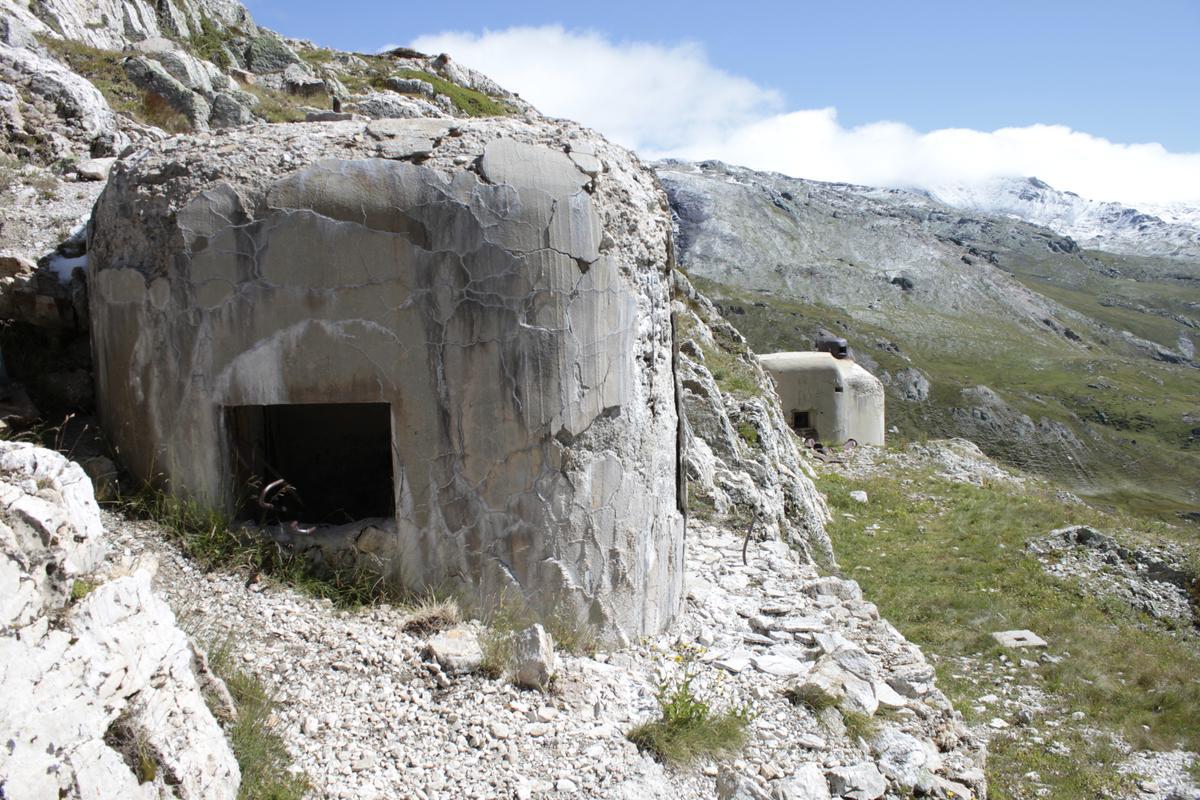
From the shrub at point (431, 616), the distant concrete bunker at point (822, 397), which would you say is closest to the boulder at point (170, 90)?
the shrub at point (431, 616)

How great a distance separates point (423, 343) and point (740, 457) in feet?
22.0

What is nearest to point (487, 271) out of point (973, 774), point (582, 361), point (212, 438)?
point (582, 361)

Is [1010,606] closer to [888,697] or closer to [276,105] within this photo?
[888,697]

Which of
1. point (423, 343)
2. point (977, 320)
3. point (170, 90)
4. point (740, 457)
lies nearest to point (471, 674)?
point (423, 343)

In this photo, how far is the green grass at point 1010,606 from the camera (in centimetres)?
776

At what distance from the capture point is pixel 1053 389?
6844 centimetres

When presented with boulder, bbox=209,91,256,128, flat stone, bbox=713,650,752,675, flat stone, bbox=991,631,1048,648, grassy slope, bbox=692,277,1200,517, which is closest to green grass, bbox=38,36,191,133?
boulder, bbox=209,91,256,128

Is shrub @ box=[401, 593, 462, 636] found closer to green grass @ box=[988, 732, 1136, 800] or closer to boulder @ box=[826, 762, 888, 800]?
boulder @ box=[826, 762, 888, 800]

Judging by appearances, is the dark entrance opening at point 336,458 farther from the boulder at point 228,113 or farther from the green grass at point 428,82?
the green grass at point 428,82

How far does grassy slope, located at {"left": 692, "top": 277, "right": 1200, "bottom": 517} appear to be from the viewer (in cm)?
5425

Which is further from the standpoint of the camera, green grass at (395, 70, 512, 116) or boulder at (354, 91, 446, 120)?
green grass at (395, 70, 512, 116)

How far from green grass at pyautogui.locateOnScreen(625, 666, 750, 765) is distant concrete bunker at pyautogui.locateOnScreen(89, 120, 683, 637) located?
65cm

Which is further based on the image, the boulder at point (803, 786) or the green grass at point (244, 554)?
the green grass at point (244, 554)

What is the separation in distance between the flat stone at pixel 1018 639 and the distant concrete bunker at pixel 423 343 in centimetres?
632
